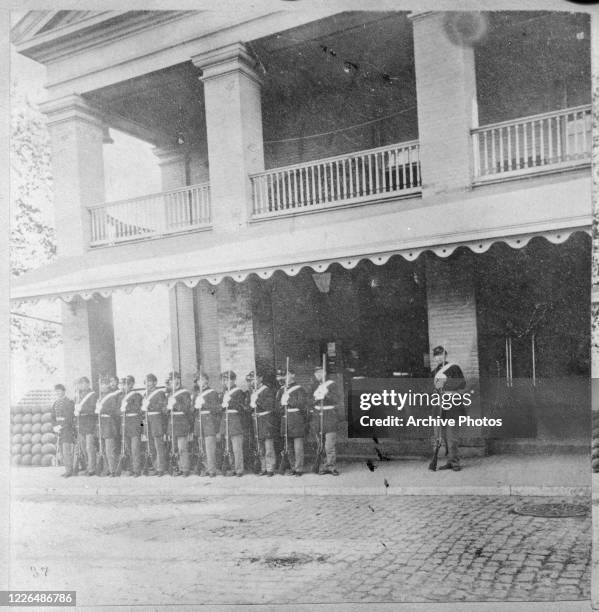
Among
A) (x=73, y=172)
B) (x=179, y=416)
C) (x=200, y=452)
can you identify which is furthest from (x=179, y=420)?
(x=73, y=172)

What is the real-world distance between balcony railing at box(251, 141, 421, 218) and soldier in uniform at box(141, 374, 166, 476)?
2284 millimetres

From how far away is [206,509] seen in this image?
5.48m

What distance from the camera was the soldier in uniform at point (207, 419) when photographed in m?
6.36

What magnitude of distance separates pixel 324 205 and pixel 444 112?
160 cm

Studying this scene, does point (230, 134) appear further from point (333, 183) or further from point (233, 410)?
point (233, 410)

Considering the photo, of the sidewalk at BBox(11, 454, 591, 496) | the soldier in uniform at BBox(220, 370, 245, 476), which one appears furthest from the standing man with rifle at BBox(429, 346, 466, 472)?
the soldier in uniform at BBox(220, 370, 245, 476)

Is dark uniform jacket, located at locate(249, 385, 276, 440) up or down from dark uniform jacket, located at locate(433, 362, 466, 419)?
down

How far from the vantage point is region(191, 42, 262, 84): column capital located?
582cm

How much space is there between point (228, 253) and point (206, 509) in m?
2.45

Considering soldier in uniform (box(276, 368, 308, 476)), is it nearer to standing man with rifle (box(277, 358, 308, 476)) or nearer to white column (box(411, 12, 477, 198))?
standing man with rifle (box(277, 358, 308, 476))

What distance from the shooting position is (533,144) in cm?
546

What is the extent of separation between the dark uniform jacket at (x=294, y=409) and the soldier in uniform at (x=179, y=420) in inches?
41.4

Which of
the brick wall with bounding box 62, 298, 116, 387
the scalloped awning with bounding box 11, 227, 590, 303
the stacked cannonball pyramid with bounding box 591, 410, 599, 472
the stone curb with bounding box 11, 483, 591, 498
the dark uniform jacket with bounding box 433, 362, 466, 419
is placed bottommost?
the stone curb with bounding box 11, 483, 591, 498

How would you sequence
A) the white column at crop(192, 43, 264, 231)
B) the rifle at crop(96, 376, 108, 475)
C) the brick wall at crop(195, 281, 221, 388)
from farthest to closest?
the rifle at crop(96, 376, 108, 475) < the white column at crop(192, 43, 264, 231) < the brick wall at crop(195, 281, 221, 388)
